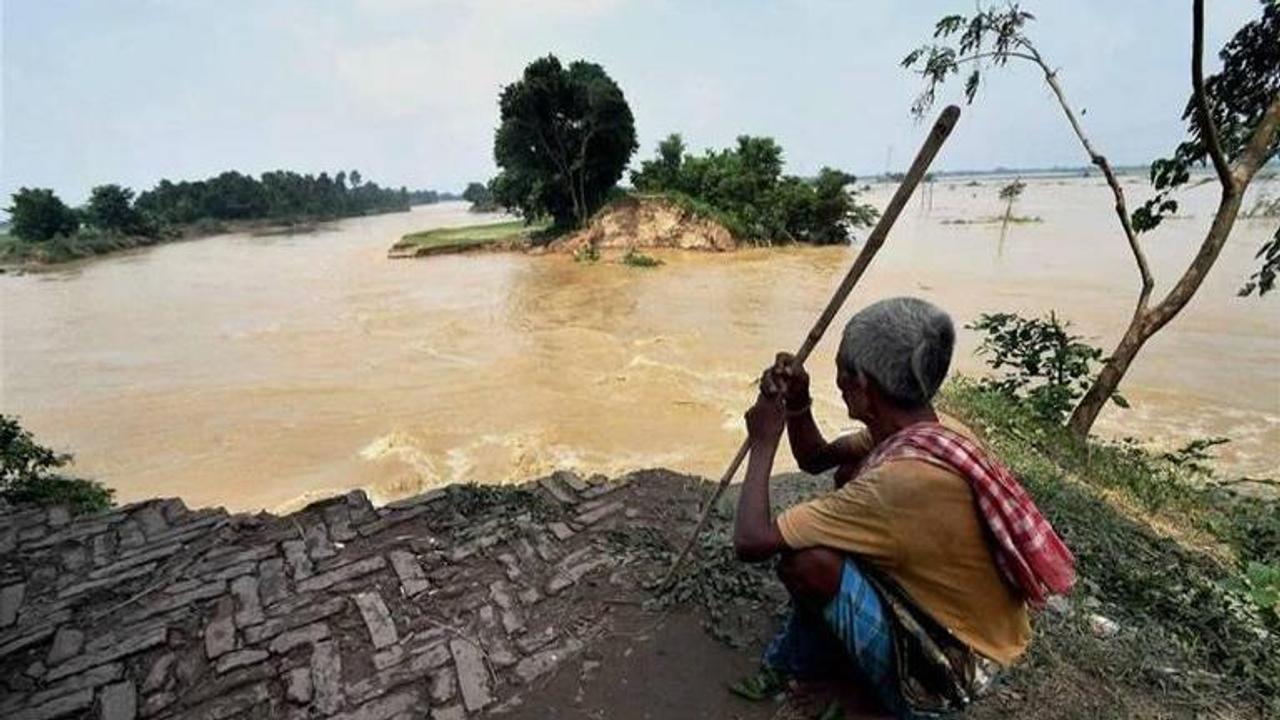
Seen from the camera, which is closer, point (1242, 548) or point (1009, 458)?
point (1242, 548)

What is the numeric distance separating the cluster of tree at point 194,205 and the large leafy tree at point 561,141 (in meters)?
27.1

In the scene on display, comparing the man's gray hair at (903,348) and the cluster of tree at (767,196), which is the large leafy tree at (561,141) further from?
the man's gray hair at (903,348)

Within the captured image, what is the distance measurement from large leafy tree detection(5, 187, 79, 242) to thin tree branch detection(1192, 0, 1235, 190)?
150ft

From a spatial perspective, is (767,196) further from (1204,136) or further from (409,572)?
(409,572)

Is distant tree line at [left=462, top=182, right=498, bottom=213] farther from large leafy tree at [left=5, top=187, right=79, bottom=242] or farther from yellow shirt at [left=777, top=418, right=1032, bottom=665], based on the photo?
yellow shirt at [left=777, top=418, right=1032, bottom=665]

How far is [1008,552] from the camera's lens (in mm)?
1475

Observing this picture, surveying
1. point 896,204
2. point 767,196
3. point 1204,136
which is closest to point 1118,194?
point 1204,136

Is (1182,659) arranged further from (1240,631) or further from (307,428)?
(307,428)

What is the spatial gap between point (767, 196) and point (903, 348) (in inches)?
925

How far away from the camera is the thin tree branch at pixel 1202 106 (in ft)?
13.2

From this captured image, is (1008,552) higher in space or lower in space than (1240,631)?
higher

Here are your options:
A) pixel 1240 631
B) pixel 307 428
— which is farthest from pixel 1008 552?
pixel 307 428

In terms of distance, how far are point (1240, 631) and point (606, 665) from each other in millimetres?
2460

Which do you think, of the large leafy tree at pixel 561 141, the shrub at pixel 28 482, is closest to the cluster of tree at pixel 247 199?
the large leafy tree at pixel 561 141
